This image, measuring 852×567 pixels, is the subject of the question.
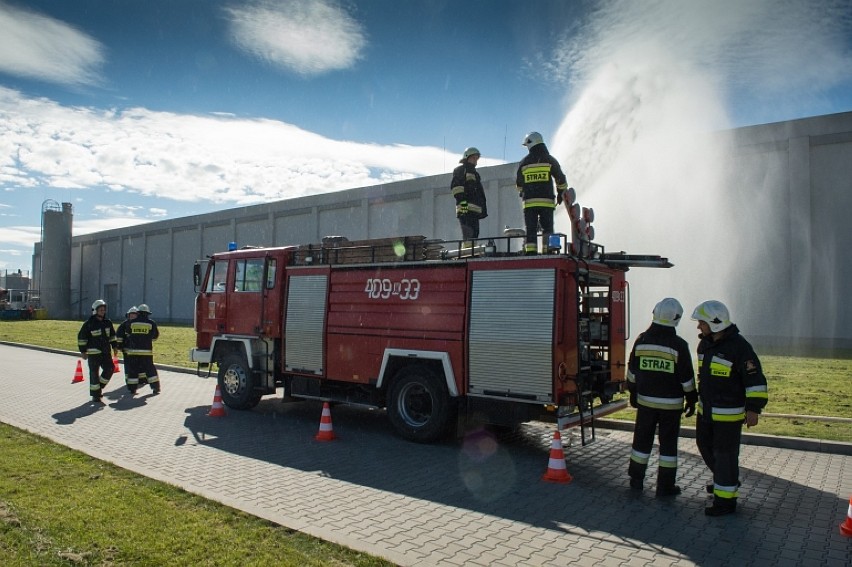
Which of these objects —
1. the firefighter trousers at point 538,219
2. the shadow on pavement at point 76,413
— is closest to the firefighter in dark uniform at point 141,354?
the shadow on pavement at point 76,413

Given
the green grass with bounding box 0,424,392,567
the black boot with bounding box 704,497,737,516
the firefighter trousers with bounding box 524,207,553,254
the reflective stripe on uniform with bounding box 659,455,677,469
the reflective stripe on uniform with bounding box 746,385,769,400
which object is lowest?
the green grass with bounding box 0,424,392,567

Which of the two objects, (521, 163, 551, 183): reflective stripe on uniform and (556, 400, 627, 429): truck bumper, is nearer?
(556, 400, 627, 429): truck bumper

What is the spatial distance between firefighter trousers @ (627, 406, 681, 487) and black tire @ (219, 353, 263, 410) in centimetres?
631

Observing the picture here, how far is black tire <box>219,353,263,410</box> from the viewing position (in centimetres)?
1023

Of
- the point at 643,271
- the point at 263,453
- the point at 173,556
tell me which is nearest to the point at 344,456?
the point at 263,453

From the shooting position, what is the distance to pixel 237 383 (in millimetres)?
10438

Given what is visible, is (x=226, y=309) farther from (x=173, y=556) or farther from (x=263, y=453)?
(x=173, y=556)

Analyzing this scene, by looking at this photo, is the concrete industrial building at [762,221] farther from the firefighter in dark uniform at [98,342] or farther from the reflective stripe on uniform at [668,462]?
the reflective stripe on uniform at [668,462]

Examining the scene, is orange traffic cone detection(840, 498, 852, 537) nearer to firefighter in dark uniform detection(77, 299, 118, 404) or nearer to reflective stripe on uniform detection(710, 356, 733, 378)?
reflective stripe on uniform detection(710, 356, 733, 378)

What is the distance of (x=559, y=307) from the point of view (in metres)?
6.95

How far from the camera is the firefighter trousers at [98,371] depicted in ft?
36.7

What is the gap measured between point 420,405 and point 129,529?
4114mm

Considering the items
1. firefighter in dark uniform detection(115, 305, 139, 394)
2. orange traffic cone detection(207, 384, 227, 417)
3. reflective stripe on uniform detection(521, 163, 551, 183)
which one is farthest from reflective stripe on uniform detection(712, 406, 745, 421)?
firefighter in dark uniform detection(115, 305, 139, 394)

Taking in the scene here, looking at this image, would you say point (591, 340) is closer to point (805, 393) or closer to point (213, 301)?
point (805, 393)
